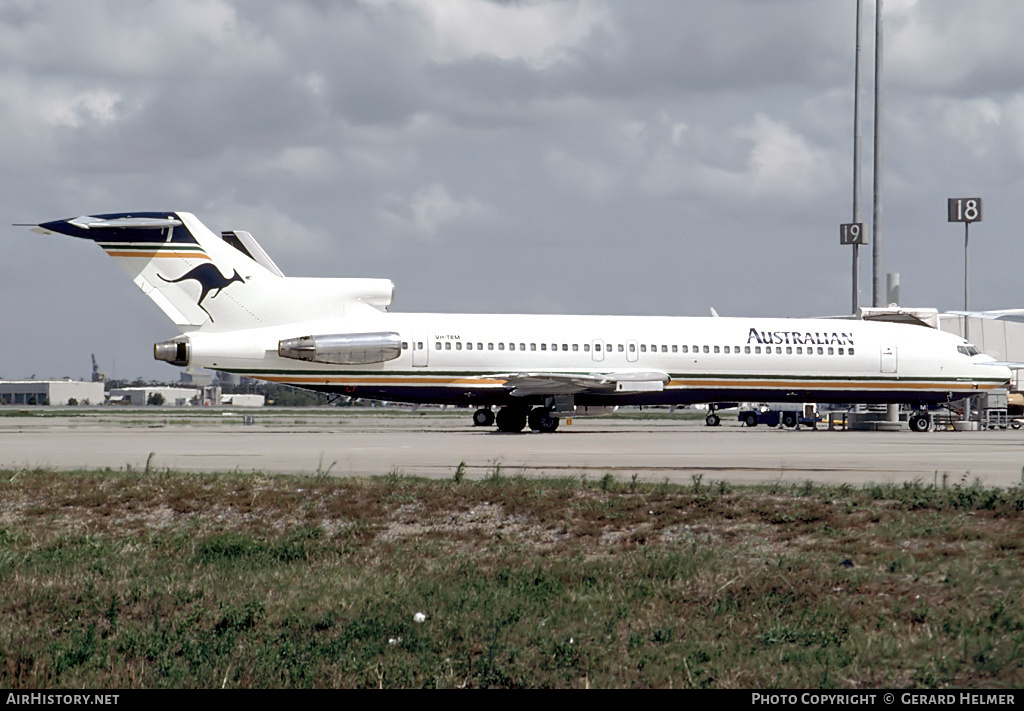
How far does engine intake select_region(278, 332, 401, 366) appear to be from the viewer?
1419 inches

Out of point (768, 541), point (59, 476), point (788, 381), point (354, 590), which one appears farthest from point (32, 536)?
point (788, 381)

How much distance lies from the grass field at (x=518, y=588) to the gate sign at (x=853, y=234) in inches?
1907

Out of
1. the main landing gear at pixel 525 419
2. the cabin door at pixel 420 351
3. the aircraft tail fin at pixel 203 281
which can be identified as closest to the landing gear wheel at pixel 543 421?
the main landing gear at pixel 525 419

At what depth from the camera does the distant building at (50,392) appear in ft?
529

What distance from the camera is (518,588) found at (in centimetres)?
1050

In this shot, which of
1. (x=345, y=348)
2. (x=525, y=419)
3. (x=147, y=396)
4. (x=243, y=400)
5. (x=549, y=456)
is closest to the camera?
(x=549, y=456)

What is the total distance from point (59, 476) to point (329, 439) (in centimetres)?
1549

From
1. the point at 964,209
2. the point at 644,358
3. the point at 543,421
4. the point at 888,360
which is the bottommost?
the point at 543,421

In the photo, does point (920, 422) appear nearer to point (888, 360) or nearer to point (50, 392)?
point (888, 360)

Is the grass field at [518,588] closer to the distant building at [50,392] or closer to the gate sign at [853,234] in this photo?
the gate sign at [853,234]

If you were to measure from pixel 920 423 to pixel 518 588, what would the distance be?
124 ft

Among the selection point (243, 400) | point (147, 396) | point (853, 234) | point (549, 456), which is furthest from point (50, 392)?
point (549, 456)

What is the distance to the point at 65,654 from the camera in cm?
941
